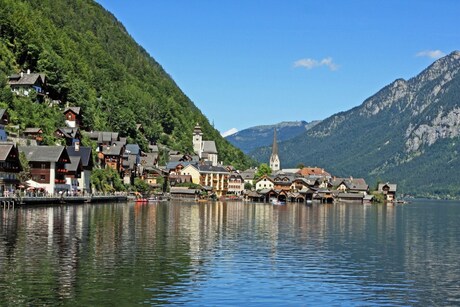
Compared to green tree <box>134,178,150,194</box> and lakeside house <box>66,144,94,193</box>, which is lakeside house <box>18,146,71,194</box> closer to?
lakeside house <box>66,144,94,193</box>

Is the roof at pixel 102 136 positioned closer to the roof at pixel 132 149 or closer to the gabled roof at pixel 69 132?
the roof at pixel 132 149

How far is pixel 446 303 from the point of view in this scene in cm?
3244

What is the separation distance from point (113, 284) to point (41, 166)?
274 ft

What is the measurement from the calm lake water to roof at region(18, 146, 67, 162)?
47.6 m

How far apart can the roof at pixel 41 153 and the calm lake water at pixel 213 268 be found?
4756 cm

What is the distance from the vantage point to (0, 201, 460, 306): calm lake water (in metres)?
32.1

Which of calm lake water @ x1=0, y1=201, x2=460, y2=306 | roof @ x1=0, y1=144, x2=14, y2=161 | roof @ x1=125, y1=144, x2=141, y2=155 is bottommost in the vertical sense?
calm lake water @ x1=0, y1=201, x2=460, y2=306

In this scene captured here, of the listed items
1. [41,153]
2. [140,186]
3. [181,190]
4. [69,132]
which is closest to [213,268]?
[41,153]

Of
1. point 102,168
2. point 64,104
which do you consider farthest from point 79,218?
point 64,104

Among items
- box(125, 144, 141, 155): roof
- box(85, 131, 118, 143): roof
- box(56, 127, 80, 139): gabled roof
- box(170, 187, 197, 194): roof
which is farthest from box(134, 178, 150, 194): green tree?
box(56, 127, 80, 139): gabled roof

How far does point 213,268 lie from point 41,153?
78381mm

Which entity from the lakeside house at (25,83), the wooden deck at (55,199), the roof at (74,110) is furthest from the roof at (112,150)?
the lakeside house at (25,83)

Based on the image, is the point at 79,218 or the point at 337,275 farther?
the point at 79,218

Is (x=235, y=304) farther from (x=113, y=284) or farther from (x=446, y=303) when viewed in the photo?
(x=446, y=303)
